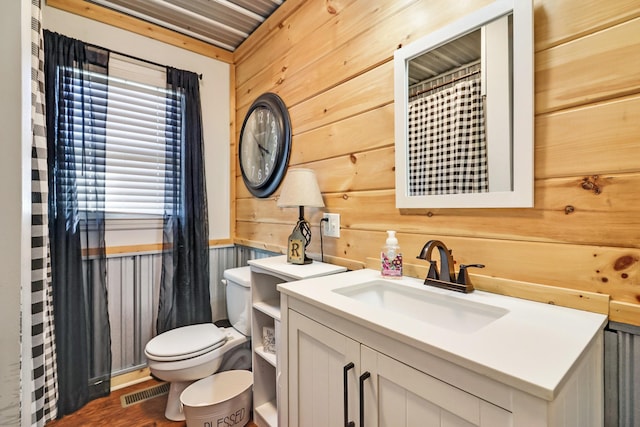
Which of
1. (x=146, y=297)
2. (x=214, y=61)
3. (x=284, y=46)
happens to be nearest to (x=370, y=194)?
(x=284, y=46)

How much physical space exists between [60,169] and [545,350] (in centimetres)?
227

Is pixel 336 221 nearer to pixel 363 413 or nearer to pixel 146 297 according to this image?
pixel 363 413

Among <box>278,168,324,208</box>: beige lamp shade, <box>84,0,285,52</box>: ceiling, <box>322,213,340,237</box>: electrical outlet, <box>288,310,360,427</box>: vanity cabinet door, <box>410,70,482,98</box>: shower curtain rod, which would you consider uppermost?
<box>84,0,285,52</box>: ceiling

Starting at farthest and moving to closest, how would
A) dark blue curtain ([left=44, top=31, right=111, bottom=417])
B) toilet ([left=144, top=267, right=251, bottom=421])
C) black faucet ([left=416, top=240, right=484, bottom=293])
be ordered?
dark blue curtain ([left=44, top=31, right=111, bottom=417]) < toilet ([left=144, top=267, right=251, bottom=421]) < black faucet ([left=416, top=240, right=484, bottom=293])

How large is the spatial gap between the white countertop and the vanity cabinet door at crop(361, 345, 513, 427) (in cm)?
7

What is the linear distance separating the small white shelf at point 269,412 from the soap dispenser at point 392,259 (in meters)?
0.95

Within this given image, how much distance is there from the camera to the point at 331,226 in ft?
5.02

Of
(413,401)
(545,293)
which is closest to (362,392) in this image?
(413,401)

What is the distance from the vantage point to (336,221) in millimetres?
1507

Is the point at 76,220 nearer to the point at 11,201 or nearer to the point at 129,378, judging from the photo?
the point at 129,378

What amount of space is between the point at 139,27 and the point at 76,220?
4.52 ft

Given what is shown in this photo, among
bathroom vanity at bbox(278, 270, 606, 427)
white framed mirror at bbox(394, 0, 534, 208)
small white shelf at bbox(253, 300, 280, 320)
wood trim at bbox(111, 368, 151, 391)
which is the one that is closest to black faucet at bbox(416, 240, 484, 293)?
bathroom vanity at bbox(278, 270, 606, 427)

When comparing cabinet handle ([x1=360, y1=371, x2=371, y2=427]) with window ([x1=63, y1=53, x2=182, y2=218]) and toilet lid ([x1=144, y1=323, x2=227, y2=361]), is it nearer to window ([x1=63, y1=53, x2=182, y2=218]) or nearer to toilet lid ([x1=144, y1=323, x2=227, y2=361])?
toilet lid ([x1=144, y1=323, x2=227, y2=361])

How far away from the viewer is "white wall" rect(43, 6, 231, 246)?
6.47ft
